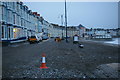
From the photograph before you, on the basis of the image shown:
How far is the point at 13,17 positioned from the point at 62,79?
101 ft

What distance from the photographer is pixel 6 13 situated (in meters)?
28.0

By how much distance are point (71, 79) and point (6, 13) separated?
26071mm

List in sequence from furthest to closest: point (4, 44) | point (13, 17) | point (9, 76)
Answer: point (13, 17) → point (4, 44) → point (9, 76)

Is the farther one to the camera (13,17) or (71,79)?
(13,17)

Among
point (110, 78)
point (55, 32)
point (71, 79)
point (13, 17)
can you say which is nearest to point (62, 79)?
point (71, 79)

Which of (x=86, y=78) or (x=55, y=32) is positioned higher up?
(x=55, y=32)

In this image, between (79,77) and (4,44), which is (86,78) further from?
(4,44)

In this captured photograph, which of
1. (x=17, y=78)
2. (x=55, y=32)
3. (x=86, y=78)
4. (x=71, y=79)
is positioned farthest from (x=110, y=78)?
(x=55, y=32)

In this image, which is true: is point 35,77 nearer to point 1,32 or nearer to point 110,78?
point 110,78

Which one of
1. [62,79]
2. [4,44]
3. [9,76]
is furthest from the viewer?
[4,44]

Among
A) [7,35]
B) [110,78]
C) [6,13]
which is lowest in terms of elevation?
[110,78]

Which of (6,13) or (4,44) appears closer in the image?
(4,44)

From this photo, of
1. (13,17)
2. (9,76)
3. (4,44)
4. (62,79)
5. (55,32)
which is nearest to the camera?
(62,79)

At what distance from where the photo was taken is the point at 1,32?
25203 millimetres
